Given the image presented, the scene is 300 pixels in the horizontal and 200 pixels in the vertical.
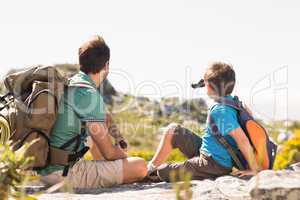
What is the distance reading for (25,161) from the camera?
2238 millimetres

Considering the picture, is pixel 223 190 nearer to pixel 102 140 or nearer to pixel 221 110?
pixel 221 110

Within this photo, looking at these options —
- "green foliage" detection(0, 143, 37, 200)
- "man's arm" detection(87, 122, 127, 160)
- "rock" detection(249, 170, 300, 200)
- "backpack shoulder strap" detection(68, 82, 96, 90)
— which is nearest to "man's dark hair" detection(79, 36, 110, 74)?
"backpack shoulder strap" detection(68, 82, 96, 90)

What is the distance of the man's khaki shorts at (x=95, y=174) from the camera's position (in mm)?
5266

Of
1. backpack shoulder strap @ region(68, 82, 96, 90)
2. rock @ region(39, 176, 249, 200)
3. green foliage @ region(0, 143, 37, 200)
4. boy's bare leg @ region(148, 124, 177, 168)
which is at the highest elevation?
backpack shoulder strap @ region(68, 82, 96, 90)

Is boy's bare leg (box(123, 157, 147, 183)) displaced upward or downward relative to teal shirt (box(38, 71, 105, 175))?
downward

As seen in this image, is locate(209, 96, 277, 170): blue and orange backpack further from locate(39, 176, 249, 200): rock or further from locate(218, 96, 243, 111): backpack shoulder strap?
locate(39, 176, 249, 200): rock

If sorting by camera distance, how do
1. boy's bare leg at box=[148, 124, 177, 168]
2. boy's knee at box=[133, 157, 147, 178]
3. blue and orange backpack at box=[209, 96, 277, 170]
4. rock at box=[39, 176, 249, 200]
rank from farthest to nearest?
boy's bare leg at box=[148, 124, 177, 168]
boy's knee at box=[133, 157, 147, 178]
blue and orange backpack at box=[209, 96, 277, 170]
rock at box=[39, 176, 249, 200]

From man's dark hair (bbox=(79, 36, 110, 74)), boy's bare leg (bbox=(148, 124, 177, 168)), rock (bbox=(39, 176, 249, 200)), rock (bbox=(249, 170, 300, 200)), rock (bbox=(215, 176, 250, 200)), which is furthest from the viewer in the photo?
boy's bare leg (bbox=(148, 124, 177, 168))

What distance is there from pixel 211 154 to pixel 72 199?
163 centimetres

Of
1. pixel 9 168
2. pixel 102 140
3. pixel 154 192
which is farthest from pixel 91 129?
pixel 9 168

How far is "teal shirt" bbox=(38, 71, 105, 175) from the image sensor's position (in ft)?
16.6

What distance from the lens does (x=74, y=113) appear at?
16.7ft

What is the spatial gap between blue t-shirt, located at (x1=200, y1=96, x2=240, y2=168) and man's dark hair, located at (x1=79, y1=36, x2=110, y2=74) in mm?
1159

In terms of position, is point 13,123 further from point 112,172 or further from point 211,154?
point 211,154
